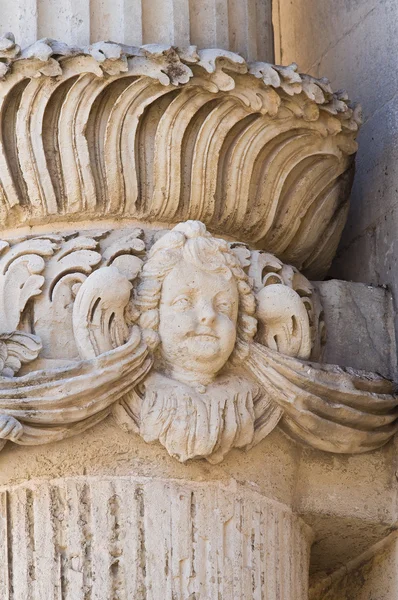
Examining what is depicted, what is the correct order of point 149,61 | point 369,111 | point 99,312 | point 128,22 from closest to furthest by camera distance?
point 99,312
point 149,61
point 128,22
point 369,111

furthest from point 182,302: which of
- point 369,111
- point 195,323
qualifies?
point 369,111

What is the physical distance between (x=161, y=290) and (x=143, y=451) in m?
0.39

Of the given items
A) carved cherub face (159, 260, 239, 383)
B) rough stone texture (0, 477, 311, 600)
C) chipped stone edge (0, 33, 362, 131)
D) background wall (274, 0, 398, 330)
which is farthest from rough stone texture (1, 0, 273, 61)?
rough stone texture (0, 477, 311, 600)

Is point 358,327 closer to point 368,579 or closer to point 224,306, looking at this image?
point 224,306

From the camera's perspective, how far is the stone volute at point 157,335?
423cm

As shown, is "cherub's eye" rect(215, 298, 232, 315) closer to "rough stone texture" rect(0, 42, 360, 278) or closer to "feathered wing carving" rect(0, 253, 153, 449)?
"feathered wing carving" rect(0, 253, 153, 449)

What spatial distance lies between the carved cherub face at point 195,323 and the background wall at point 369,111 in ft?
2.15

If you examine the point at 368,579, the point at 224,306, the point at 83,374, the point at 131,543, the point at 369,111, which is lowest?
the point at 368,579

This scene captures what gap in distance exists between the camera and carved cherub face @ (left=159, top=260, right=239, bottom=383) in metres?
4.36

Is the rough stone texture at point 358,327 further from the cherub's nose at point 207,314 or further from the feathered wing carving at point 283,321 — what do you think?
the cherub's nose at point 207,314

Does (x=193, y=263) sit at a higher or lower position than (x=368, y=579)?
higher

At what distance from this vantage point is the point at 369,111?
16.9 feet

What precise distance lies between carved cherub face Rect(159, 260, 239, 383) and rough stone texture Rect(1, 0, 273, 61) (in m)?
0.65

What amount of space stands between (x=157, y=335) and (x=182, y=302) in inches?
3.9
